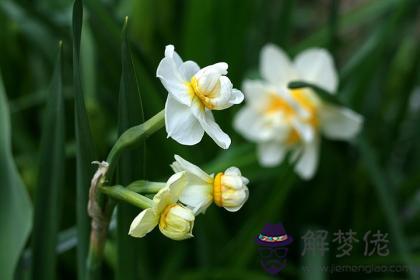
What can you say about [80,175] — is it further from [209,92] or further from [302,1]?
[302,1]

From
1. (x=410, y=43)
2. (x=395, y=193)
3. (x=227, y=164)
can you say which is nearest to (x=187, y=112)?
(x=227, y=164)

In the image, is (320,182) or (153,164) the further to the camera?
(320,182)

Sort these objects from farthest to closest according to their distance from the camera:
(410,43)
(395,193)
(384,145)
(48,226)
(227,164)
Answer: (410,43), (384,145), (395,193), (227,164), (48,226)

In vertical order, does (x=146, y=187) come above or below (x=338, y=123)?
below

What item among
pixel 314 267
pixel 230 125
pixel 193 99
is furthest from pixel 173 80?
pixel 230 125

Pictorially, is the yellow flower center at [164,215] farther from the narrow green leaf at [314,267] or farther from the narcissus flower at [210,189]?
the narrow green leaf at [314,267]

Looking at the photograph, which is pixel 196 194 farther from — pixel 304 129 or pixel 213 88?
pixel 304 129

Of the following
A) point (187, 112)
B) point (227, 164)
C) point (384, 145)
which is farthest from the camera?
point (384, 145)
